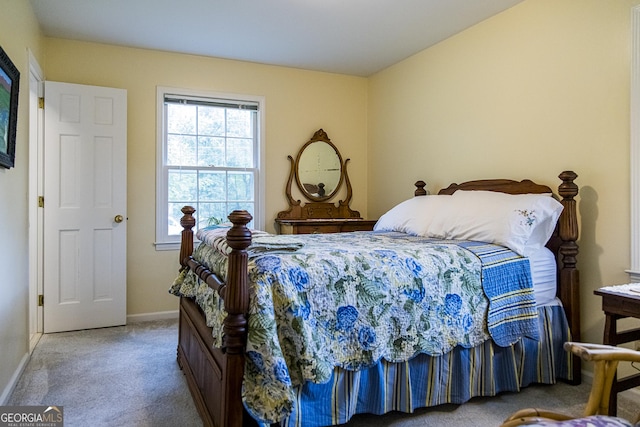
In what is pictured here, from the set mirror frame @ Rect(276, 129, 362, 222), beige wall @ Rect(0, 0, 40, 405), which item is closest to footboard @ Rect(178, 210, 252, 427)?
beige wall @ Rect(0, 0, 40, 405)

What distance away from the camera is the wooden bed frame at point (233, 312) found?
1586 mm

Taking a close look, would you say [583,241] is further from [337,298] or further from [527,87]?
[337,298]

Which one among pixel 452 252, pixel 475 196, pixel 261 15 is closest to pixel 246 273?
pixel 452 252

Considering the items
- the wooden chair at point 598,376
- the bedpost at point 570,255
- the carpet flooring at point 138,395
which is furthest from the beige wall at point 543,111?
the wooden chair at point 598,376

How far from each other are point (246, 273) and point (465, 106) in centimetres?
261

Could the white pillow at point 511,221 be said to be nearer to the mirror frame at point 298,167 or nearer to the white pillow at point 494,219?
the white pillow at point 494,219

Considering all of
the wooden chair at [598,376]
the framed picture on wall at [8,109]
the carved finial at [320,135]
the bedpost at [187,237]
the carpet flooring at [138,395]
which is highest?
the carved finial at [320,135]

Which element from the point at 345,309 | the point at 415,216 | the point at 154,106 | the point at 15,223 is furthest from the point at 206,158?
the point at 345,309

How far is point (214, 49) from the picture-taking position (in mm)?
3873

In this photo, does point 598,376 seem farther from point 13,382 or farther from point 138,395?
point 13,382

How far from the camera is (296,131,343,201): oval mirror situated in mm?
4488

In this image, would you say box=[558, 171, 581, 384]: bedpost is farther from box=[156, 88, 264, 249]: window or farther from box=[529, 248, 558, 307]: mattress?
box=[156, 88, 264, 249]: window

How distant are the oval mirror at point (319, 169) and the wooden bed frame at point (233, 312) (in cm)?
158

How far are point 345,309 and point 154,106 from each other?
3.03m
